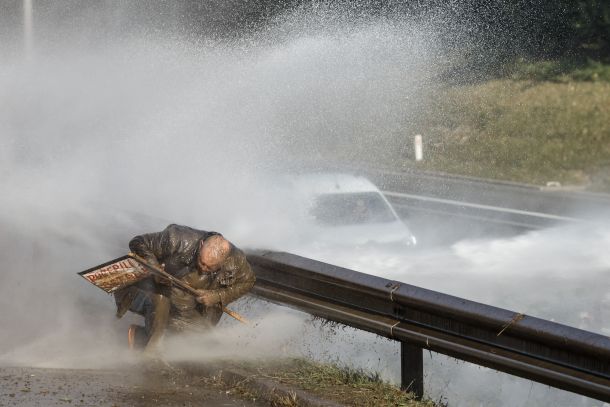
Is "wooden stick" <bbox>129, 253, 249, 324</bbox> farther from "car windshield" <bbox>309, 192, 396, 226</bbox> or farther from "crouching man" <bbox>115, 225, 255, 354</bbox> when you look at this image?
"car windshield" <bbox>309, 192, 396, 226</bbox>

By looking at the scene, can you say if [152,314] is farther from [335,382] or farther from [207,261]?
[335,382]

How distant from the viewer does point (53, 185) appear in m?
11.5

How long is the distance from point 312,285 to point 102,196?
4.79 metres

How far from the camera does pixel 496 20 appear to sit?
3300 cm

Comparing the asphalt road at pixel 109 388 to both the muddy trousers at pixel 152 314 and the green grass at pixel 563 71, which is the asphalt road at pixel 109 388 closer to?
the muddy trousers at pixel 152 314

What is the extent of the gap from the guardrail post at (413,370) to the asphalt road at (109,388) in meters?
0.94

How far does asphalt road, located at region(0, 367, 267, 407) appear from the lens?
20.5 ft

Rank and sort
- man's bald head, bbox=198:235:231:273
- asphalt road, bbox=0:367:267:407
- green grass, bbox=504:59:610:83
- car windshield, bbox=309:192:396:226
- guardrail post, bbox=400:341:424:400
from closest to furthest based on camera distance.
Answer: asphalt road, bbox=0:367:267:407 → guardrail post, bbox=400:341:424:400 → man's bald head, bbox=198:235:231:273 → car windshield, bbox=309:192:396:226 → green grass, bbox=504:59:610:83

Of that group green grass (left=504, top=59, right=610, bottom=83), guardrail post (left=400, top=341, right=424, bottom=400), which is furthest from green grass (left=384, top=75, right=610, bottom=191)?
guardrail post (left=400, top=341, right=424, bottom=400)

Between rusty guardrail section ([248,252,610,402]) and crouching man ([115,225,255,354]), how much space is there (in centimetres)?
23

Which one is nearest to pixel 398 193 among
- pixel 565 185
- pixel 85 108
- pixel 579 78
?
pixel 565 185

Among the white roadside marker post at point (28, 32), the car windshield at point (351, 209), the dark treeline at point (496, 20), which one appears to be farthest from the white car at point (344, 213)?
the dark treeline at point (496, 20)

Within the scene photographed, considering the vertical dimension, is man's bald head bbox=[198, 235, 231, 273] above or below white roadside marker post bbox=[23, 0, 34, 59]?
below

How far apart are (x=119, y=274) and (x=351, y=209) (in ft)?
18.5
